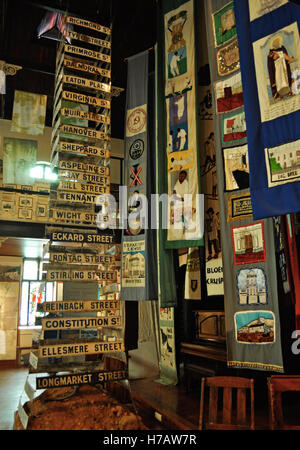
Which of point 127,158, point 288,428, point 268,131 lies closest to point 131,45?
point 127,158

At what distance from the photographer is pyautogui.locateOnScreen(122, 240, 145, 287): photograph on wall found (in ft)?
20.4

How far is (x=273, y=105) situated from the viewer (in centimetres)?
Answer: 413

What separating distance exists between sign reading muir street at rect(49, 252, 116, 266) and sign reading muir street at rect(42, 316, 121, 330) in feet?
2.03

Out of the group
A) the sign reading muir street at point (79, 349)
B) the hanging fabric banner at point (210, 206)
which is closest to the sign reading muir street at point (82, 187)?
the sign reading muir street at point (79, 349)

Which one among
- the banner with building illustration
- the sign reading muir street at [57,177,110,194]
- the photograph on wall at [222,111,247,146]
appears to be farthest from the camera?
the banner with building illustration

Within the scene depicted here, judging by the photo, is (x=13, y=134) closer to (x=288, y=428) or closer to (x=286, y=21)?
(x=286, y=21)

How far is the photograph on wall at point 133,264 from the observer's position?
6.23 m

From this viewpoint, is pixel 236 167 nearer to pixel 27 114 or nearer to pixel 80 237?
pixel 80 237

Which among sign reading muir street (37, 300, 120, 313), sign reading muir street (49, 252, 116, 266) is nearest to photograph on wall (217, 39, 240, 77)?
sign reading muir street (49, 252, 116, 266)

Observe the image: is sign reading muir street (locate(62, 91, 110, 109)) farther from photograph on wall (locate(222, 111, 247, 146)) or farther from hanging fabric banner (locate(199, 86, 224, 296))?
hanging fabric banner (locate(199, 86, 224, 296))

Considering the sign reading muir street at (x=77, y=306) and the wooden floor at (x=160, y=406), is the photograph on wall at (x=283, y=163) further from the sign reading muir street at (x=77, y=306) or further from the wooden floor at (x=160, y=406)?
the wooden floor at (x=160, y=406)

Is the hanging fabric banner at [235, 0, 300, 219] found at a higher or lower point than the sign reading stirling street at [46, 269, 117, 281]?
higher

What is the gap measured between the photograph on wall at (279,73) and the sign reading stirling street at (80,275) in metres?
2.55

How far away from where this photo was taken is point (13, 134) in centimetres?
1173
